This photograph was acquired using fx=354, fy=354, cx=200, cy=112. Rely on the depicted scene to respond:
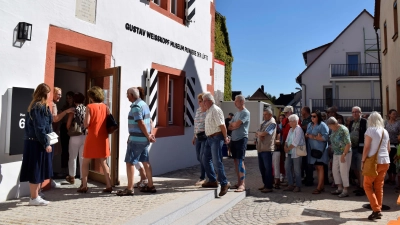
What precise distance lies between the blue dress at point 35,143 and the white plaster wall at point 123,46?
576mm

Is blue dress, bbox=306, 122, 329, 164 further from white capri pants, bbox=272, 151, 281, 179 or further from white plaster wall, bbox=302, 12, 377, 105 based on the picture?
white plaster wall, bbox=302, 12, 377, 105

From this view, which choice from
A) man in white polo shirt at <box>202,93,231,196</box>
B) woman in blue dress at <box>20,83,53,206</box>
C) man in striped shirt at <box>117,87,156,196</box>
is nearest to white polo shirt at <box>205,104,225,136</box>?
man in white polo shirt at <box>202,93,231,196</box>

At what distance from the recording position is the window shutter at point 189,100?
10122mm

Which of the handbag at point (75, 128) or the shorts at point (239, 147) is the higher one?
the handbag at point (75, 128)

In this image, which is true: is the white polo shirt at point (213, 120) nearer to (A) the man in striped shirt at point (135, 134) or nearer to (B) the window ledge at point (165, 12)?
(A) the man in striped shirt at point (135, 134)

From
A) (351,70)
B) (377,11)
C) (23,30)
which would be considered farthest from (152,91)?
(351,70)

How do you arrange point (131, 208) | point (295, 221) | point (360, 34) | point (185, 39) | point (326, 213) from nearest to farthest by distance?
point (131, 208), point (295, 221), point (326, 213), point (185, 39), point (360, 34)

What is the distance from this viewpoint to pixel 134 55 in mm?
8031

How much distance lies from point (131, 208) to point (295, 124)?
390 cm

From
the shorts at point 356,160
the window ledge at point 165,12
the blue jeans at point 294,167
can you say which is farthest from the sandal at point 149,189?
the window ledge at point 165,12

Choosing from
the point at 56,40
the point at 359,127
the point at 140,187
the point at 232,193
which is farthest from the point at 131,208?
the point at 359,127

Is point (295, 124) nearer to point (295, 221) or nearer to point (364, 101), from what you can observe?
point (295, 221)

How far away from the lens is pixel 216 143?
6160 millimetres

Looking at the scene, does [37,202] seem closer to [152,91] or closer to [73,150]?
[73,150]
